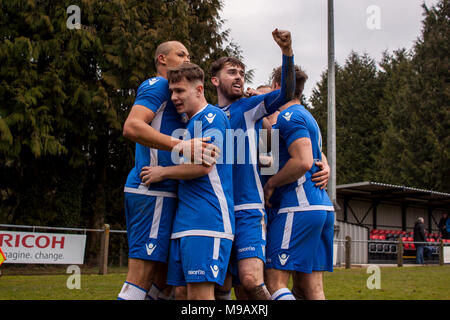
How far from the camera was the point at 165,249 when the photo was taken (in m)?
4.05

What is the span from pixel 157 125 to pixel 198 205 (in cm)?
83

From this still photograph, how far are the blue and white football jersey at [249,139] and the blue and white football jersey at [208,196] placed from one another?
35 cm

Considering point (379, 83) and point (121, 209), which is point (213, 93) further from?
point (379, 83)

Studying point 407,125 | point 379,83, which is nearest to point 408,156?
point 407,125

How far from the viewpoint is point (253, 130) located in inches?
180

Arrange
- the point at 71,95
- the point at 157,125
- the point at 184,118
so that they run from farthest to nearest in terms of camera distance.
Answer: the point at 71,95 → the point at 184,118 → the point at 157,125

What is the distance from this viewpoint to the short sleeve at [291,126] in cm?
455

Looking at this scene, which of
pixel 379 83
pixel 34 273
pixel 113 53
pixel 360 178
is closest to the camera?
pixel 34 273

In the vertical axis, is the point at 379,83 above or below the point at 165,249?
above

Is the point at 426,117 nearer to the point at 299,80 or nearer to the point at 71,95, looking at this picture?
the point at 71,95

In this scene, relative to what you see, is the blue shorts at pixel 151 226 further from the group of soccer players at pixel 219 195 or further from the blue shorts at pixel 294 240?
the blue shorts at pixel 294 240

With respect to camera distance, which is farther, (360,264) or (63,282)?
(360,264)

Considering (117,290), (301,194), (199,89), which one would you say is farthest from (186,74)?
(117,290)
